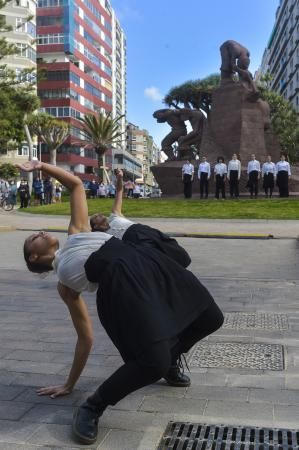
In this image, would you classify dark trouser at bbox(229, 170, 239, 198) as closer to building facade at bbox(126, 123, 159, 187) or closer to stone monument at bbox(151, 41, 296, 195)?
stone monument at bbox(151, 41, 296, 195)

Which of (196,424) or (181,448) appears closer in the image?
(181,448)

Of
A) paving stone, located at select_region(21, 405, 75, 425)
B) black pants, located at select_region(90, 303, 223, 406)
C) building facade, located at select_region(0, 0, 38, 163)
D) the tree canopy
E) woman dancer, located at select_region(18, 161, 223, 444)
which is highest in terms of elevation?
building facade, located at select_region(0, 0, 38, 163)

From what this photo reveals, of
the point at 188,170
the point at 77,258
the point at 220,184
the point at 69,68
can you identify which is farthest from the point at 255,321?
the point at 69,68

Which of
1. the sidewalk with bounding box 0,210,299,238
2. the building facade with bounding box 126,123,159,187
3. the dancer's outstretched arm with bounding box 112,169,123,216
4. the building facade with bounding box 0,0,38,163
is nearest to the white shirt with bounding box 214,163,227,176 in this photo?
the sidewalk with bounding box 0,210,299,238

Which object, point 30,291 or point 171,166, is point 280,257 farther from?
point 171,166

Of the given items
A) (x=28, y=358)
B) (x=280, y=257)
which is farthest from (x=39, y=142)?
(x=28, y=358)

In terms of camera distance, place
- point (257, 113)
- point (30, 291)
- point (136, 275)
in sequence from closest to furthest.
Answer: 1. point (136, 275)
2. point (30, 291)
3. point (257, 113)

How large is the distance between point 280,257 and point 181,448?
28.4 ft

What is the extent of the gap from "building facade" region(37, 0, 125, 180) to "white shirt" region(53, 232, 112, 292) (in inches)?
3067

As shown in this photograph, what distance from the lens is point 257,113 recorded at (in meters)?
27.2

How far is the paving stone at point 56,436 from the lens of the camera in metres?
3.04

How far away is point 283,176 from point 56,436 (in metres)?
21.8

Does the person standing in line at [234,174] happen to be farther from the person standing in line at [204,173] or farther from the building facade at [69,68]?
the building facade at [69,68]

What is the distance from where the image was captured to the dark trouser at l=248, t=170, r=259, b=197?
23.5 m
